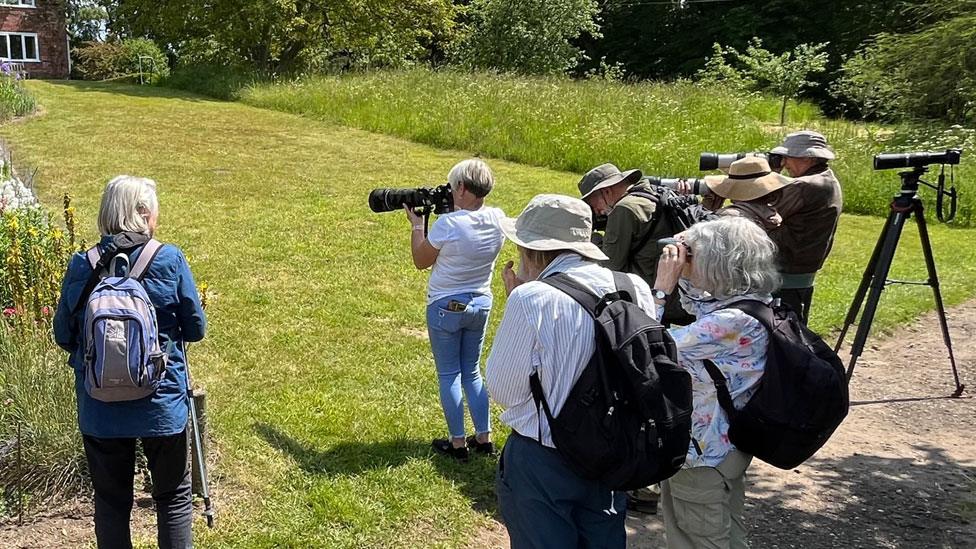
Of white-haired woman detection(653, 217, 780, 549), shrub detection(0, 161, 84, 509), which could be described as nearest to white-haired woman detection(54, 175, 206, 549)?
shrub detection(0, 161, 84, 509)

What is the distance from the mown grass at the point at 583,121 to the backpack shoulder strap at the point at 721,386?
10822 mm

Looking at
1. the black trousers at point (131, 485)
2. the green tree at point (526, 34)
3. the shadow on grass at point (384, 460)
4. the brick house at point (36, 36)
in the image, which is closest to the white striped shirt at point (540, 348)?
the black trousers at point (131, 485)

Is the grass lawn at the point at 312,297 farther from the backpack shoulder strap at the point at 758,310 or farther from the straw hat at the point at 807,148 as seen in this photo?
the straw hat at the point at 807,148

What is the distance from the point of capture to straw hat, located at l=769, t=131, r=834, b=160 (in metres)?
4.91

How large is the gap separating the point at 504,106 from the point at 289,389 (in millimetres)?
12220

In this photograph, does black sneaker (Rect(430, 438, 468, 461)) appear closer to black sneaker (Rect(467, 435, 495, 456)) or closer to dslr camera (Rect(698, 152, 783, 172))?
black sneaker (Rect(467, 435, 495, 456))

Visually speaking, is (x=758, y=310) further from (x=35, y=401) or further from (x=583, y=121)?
(x=583, y=121)

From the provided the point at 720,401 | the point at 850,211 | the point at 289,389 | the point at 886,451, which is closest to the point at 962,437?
the point at 886,451

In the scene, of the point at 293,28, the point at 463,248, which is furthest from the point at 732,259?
the point at 293,28

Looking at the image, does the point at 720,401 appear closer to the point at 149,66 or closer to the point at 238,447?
the point at 238,447

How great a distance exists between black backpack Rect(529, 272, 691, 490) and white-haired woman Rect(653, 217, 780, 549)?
1.06ft

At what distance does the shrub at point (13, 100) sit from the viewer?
15.2 meters

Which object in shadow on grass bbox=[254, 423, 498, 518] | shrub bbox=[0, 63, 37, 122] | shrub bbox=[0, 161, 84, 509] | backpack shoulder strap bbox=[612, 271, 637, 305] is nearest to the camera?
backpack shoulder strap bbox=[612, 271, 637, 305]

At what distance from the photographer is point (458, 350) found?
4.47m
